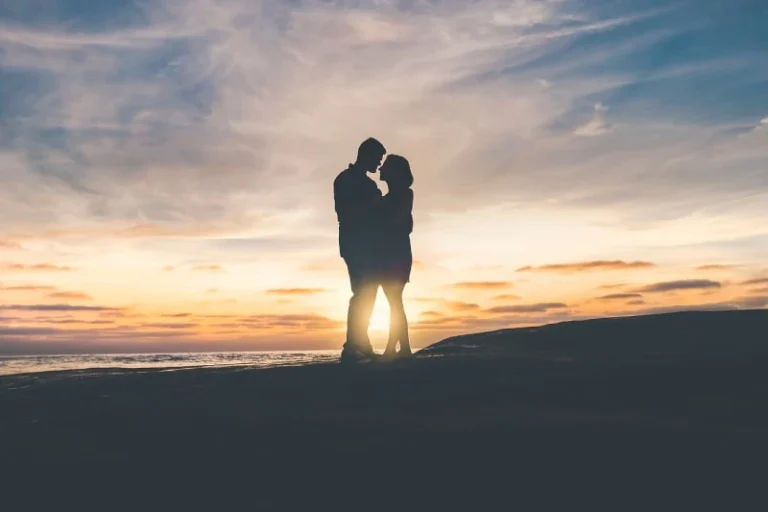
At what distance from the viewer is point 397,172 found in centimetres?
951

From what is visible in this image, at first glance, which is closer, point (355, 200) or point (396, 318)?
point (355, 200)

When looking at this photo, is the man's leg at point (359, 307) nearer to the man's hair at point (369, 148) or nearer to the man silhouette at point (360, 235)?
the man silhouette at point (360, 235)

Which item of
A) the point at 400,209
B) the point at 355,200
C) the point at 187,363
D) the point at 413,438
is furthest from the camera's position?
the point at 187,363

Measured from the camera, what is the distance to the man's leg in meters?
9.63

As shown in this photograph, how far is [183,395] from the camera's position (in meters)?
6.96

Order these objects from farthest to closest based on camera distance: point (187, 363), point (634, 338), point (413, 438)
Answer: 1. point (187, 363)
2. point (634, 338)
3. point (413, 438)

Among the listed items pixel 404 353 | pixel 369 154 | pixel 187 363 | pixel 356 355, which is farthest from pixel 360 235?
pixel 187 363

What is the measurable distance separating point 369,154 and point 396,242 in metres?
1.48

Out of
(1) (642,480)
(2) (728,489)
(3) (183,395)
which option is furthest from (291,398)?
(2) (728,489)

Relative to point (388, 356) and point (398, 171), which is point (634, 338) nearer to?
point (388, 356)

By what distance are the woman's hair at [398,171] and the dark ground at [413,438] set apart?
2932 millimetres

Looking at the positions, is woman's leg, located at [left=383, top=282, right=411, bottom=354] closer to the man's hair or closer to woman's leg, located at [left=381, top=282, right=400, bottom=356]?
woman's leg, located at [left=381, top=282, right=400, bottom=356]

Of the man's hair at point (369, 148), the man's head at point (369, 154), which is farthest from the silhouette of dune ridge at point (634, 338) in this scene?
the man's hair at point (369, 148)

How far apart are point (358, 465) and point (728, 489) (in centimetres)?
221
